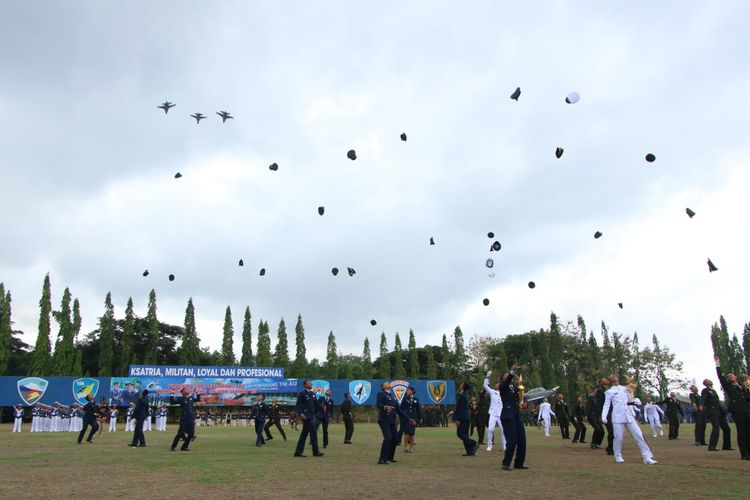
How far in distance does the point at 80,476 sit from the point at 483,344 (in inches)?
3306

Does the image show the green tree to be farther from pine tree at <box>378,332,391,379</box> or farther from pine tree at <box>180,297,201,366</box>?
pine tree at <box>378,332,391,379</box>

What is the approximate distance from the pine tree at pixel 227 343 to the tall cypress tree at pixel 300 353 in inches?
332

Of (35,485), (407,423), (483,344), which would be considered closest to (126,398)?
(407,423)

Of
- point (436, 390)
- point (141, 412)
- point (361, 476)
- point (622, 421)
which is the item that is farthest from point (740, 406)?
point (436, 390)

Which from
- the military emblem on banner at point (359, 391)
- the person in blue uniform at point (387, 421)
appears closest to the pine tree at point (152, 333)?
the military emblem on banner at point (359, 391)

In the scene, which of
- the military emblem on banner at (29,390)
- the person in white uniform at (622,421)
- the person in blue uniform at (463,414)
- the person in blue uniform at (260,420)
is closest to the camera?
the person in white uniform at (622,421)

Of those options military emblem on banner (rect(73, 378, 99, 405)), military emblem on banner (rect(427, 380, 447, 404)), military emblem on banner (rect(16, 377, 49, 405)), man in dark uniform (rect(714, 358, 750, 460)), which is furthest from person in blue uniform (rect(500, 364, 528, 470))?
military emblem on banner (rect(16, 377, 49, 405))

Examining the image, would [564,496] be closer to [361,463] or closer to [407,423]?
[361,463]

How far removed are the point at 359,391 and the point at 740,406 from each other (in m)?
39.7

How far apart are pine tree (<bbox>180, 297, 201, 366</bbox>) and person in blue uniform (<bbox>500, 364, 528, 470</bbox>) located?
62771 millimetres

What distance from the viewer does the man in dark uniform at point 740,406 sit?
1428 centimetres

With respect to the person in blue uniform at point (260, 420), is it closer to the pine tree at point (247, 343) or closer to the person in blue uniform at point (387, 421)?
the person in blue uniform at point (387, 421)

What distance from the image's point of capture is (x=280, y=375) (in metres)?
49.4

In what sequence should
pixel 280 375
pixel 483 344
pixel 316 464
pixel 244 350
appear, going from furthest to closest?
pixel 483 344, pixel 244 350, pixel 280 375, pixel 316 464
